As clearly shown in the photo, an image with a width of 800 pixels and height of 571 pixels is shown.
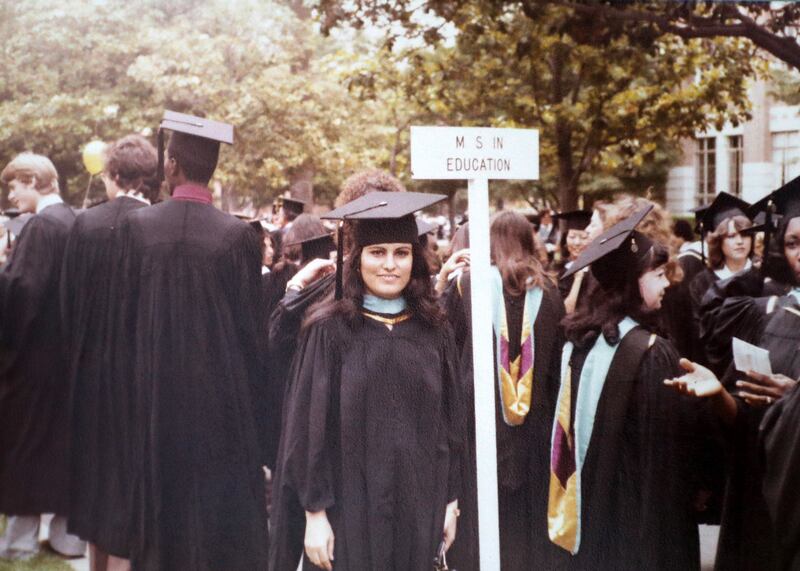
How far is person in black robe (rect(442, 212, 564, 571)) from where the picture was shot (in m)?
4.96

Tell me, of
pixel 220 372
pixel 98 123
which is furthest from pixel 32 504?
pixel 98 123

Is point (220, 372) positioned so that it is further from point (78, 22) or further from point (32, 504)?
point (78, 22)

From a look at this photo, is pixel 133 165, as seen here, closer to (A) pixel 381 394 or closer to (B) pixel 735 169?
(A) pixel 381 394

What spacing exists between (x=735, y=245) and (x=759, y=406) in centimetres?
329

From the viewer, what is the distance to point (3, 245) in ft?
22.6

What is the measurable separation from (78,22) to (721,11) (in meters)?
5.16

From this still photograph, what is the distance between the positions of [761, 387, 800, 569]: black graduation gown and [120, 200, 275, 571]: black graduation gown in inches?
79.5

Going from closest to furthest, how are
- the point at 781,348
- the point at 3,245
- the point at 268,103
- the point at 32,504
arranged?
the point at 781,348
the point at 32,504
the point at 3,245
the point at 268,103

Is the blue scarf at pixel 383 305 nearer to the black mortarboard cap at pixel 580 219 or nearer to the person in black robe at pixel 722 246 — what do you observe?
the person in black robe at pixel 722 246

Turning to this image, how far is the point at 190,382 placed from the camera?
4176 millimetres

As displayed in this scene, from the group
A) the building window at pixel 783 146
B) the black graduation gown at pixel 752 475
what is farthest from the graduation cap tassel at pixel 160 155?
the building window at pixel 783 146

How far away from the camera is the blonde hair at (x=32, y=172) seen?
5367 mm

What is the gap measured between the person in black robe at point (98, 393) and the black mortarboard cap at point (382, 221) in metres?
1.10

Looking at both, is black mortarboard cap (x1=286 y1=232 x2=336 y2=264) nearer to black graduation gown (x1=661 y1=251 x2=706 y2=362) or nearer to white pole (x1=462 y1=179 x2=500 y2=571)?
white pole (x1=462 y1=179 x2=500 y2=571)
